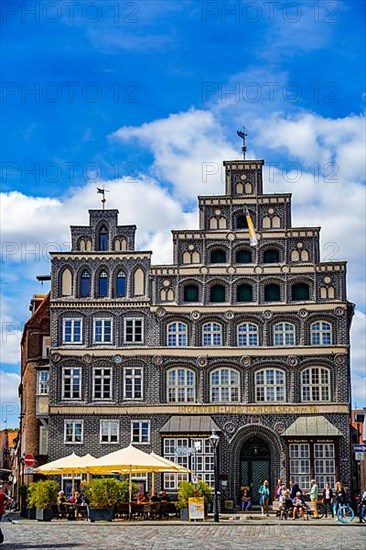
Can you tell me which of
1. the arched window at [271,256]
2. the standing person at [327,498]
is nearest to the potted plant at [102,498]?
the standing person at [327,498]

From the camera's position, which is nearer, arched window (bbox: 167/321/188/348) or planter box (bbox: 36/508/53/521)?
planter box (bbox: 36/508/53/521)

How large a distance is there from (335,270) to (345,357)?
4500mm

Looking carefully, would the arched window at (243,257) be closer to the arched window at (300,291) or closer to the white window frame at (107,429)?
the arched window at (300,291)

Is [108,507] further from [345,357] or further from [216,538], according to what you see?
[345,357]

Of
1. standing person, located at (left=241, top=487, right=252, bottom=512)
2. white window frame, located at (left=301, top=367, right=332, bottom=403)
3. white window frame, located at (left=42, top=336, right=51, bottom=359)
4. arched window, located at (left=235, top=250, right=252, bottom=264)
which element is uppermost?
arched window, located at (left=235, top=250, right=252, bottom=264)

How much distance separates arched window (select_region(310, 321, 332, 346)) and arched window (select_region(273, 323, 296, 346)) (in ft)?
3.17

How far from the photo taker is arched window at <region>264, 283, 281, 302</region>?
50.1 m

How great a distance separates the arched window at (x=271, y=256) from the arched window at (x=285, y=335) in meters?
3.45

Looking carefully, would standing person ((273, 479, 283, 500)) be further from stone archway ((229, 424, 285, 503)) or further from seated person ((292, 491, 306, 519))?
seated person ((292, 491, 306, 519))

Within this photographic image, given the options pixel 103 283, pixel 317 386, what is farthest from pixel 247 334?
pixel 103 283

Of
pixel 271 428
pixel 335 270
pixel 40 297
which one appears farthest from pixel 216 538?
pixel 40 297

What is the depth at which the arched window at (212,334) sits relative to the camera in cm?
4966

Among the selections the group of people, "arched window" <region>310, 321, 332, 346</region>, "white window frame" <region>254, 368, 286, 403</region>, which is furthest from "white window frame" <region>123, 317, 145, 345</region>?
the group of people

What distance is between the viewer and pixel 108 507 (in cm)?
3688
